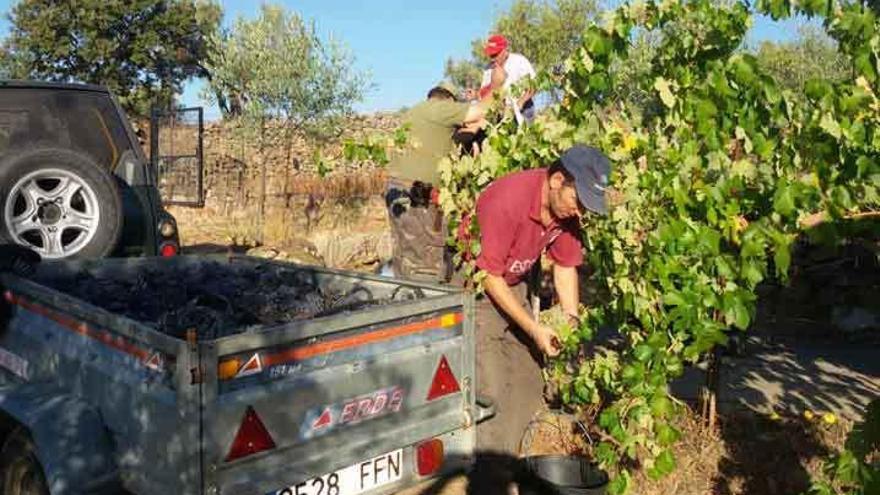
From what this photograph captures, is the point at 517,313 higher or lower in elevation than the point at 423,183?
lower

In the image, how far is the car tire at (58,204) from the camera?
17.4 feet

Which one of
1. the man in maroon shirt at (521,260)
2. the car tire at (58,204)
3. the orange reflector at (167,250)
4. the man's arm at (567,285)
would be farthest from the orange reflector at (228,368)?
the orange reflector at (167,250)

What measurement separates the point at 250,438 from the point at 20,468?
1286 millimetres

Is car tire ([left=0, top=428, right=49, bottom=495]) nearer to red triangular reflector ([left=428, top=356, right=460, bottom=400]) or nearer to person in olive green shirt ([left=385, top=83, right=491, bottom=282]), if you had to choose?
red triangular reflector ([left=428, top=356, right=460, bottom=400])

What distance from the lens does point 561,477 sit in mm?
4469

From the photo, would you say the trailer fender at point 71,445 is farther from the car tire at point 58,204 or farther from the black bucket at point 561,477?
the car tire at point 58,204

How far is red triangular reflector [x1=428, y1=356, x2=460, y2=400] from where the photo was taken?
394cm

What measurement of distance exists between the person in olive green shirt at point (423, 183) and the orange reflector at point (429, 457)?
2.62 metres

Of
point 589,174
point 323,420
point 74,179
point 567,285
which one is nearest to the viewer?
point 323,420

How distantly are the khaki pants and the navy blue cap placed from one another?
8.32 feet

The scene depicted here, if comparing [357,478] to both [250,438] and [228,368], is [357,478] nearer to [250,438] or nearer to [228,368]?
[250,438]

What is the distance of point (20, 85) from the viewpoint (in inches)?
235

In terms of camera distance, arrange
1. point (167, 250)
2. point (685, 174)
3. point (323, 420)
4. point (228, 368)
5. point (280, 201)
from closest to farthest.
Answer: point (228, 368) < point (323, 420) < point (685, 174) < point (167, 250) < point (280, 201)

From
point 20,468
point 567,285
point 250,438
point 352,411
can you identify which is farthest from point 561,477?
point 20,468
